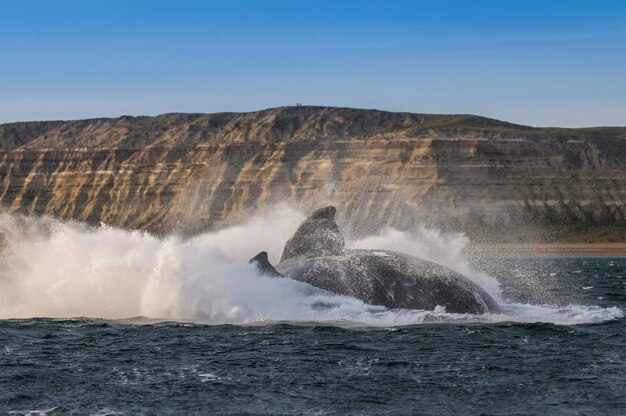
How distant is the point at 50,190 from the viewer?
153750 mm

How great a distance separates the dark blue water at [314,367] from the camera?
20797mm

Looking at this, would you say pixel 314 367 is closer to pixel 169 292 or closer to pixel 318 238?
pixel 169 292

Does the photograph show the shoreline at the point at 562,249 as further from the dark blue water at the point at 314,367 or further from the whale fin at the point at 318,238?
the dark blue water at the point at 314,367

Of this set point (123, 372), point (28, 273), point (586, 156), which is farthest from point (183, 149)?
point (123, 372)

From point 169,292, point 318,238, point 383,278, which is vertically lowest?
point 169,292

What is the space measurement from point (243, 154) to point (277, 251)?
102m

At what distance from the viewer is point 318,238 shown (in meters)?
35.1

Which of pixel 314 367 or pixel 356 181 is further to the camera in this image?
pixel 356 181

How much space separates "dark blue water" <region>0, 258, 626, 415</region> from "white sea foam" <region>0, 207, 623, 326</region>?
49.4 inches

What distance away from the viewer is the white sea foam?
106ft

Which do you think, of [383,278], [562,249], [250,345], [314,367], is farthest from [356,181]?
[314,367]

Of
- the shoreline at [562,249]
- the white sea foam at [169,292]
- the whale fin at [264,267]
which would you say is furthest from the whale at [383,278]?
the shoreline at [562,249]

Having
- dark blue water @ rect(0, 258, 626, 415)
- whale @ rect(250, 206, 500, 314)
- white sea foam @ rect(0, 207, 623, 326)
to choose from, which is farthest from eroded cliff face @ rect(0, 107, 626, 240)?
dark blue water @ rect(0, 258, 626, 415)

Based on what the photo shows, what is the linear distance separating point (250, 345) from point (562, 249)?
343 feet
